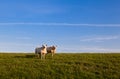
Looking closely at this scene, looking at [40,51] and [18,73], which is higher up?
[40,51]

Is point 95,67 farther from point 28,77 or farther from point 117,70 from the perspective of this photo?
point 28,77

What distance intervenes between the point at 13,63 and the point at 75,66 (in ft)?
27.5

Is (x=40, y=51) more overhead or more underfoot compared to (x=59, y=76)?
more overhead

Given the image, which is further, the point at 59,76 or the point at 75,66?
the point at 75,66

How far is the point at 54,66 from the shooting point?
41844 millimetres

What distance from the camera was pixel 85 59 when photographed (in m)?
47.7

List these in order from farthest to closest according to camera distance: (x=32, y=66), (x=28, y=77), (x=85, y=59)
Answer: (x=85, y=59) → (x=32, y=66) → (x=28, y=77)

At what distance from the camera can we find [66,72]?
40.1m

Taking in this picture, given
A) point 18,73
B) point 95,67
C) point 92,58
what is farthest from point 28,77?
point 92,58

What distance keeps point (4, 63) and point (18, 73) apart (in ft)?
16.5

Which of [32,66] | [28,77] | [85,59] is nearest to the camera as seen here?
[28,77]

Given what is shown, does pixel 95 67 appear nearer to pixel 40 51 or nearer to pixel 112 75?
pixel 112 75

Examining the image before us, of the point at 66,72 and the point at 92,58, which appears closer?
the point at 66,72

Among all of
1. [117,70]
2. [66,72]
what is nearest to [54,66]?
[66,72]
